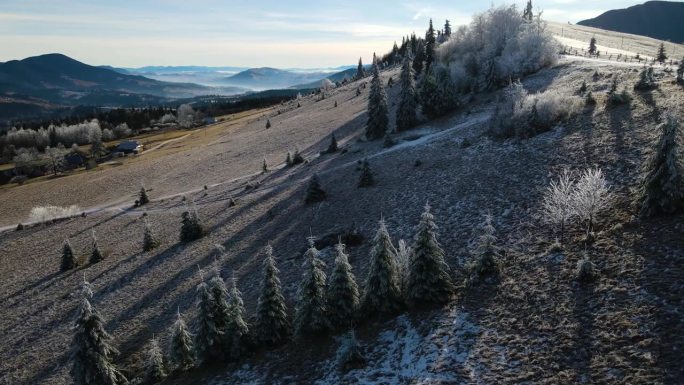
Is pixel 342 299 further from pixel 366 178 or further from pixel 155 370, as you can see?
pixel 366 178

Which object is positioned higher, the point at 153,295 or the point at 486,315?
the point at 486,315

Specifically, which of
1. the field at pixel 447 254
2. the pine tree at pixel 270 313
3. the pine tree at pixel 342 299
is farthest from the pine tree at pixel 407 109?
the pine tree at pixel 270 313

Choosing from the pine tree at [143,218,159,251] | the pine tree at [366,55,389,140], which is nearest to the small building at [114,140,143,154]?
the pine tree at [366,55,389,140]

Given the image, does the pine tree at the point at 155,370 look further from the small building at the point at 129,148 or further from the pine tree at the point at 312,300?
the small building at the point at 129,148

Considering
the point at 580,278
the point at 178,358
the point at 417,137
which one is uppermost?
the point at 417,137

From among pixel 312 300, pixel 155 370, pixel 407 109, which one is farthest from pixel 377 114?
pixel 155 370

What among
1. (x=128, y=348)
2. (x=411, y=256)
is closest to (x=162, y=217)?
(x=128, y=348)

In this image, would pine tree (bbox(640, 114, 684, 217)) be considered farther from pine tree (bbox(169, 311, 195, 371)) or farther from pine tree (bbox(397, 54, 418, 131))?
pine tree (bbox(397, 54, 418, 131))

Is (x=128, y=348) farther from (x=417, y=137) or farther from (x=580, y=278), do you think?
(x=417, y=137)
